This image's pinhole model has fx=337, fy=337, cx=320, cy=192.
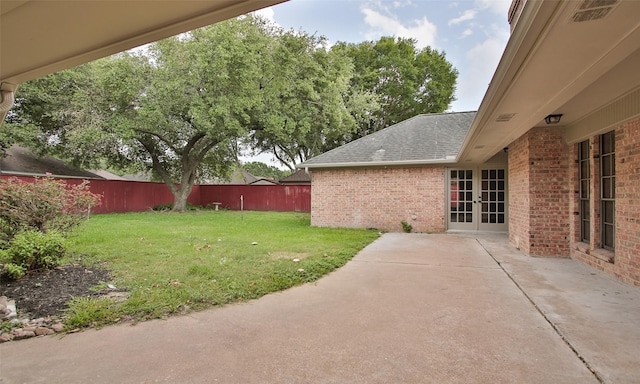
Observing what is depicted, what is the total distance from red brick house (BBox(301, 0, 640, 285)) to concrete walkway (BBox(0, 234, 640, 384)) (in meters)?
1.27

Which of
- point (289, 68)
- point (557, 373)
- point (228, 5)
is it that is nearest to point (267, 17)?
point (289, 68)

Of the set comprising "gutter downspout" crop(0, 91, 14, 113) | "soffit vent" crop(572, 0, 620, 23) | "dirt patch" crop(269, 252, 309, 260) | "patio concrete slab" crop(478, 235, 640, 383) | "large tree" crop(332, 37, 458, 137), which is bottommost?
"patio concrete slab" crop(478, 235, 640, 383)

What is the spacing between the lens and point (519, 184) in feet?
23.2

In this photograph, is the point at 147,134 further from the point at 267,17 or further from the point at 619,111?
the point at 619,111

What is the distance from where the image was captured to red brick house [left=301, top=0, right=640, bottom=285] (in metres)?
2.43

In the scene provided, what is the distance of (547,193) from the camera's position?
6.25 meters

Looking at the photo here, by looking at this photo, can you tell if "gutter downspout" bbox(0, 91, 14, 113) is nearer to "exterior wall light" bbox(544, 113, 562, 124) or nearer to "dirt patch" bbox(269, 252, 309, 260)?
"dirt patch" bbox(269, 252, 309, 260)

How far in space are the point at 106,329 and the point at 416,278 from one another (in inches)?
149

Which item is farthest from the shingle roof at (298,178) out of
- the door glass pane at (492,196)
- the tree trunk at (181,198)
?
the door glass pane at (492,196)

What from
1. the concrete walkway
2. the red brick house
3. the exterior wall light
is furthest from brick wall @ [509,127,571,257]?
the concrete walkway

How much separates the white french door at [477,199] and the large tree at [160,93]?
911 centimetres

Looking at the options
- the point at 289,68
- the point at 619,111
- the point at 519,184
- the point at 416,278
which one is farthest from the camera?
the point at 289,68

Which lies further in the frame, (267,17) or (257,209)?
(257,209)

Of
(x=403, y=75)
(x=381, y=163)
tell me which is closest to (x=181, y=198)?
(x=381, y=163)
